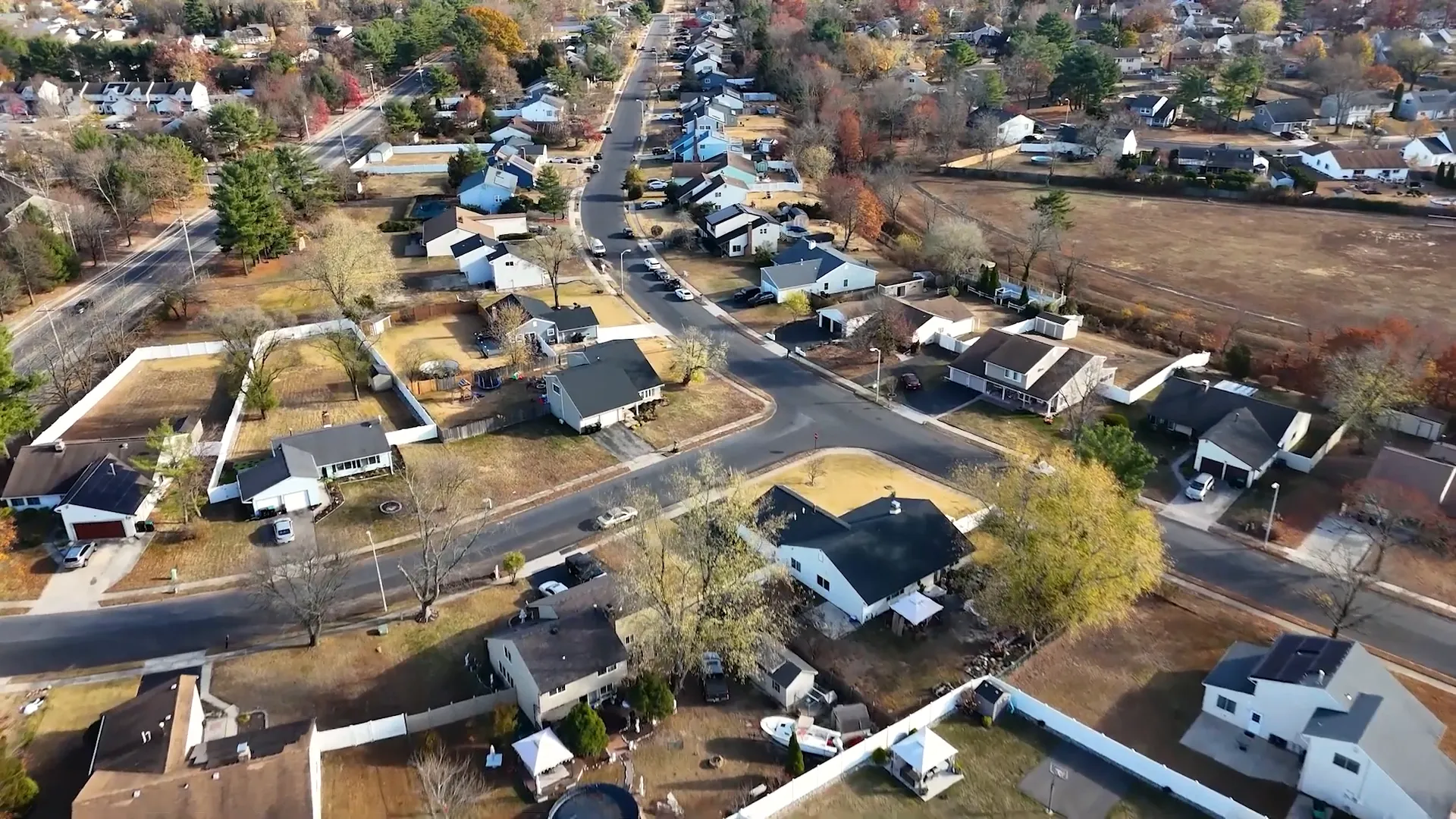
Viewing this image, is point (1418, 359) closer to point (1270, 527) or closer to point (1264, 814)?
point (1270, 527)

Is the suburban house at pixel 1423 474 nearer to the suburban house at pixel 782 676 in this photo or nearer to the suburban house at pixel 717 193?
the suburban house at pixel 782 676

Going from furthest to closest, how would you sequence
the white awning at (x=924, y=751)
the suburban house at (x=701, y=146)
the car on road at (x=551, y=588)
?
1. the suburban house at (x=701, y=146)
2. the car on road at (x=551, y=588)
3. the white awning at (x=924, y=751)

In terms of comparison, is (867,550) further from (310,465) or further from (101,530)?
(101,530)

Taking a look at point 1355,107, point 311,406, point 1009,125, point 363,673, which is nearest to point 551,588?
point 363,673

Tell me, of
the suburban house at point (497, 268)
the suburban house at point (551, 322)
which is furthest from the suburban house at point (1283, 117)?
the suburban house at point (551, 322)

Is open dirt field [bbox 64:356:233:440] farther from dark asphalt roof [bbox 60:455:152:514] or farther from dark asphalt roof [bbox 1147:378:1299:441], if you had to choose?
dark asphalt roof [bbox 1147:378:1299:441]

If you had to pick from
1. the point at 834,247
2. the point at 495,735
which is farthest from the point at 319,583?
the point at 834,247

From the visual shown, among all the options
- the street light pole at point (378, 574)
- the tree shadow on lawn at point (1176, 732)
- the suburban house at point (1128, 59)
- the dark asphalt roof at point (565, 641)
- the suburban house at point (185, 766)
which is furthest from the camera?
the suburban house at point (1128, 59)
